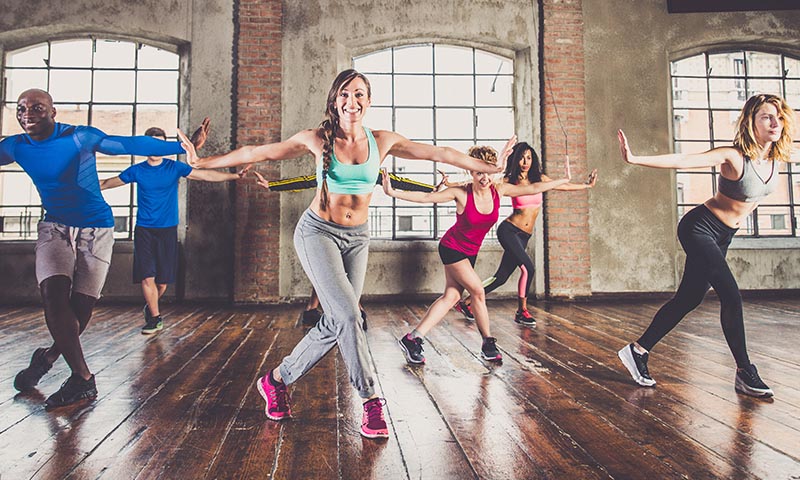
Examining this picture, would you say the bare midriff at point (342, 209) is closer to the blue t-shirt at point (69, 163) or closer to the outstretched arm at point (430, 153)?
the outstretched arm at point (430, 153)

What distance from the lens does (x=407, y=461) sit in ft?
5.51

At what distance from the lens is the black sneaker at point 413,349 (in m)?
3.09

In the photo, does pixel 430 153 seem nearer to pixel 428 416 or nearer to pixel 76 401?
pixel 428 416

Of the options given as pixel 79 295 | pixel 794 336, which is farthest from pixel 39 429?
pixel 794 336

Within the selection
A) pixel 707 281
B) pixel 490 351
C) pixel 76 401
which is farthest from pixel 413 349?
pixel 76 401

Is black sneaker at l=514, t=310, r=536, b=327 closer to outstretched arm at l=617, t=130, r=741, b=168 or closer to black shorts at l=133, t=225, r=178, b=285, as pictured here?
outstretched arm at l=617, t=130, r=741, b=168

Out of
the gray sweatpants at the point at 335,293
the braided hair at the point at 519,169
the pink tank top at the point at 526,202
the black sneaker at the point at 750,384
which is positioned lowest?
the black sneaker at the point at 750,384

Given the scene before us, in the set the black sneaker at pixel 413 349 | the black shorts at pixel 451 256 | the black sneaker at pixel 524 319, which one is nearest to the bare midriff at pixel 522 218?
the black sneaker at pixel 524 319

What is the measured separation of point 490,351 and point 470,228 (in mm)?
784

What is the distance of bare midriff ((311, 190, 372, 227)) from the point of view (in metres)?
2.13

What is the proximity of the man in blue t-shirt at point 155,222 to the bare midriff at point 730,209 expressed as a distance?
11.9ft

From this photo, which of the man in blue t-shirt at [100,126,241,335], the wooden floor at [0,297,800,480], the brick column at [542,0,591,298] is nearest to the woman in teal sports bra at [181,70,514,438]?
the wooden floor at [0,297,800,480]

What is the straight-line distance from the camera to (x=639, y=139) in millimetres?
6582

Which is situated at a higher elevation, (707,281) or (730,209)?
(730,209)
